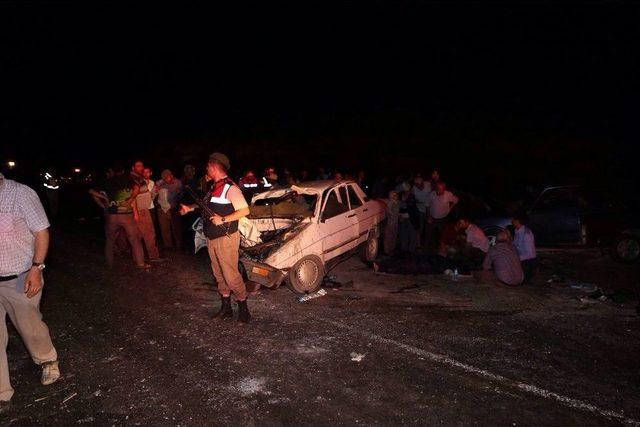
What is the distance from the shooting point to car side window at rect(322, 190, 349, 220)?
7.36 meters

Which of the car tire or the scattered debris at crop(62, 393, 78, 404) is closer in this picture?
the scattered debris at crop(62, 393, 78, 404)

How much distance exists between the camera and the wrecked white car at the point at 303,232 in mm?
6402

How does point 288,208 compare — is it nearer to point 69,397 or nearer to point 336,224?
point 336,224

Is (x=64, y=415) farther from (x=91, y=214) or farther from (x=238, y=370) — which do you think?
(x=91, y=214)

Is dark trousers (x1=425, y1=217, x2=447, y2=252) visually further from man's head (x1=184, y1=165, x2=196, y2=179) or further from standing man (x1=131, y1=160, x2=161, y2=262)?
standing man (x1=131, y1=160, x2=161, y2=262)

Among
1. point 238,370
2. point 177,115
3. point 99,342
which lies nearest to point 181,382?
point 238,370

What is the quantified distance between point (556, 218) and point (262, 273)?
6.49 metres

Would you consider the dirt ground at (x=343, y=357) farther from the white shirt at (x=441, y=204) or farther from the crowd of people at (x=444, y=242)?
the white shirt at (x=441, y=204)

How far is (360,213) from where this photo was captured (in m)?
8.39

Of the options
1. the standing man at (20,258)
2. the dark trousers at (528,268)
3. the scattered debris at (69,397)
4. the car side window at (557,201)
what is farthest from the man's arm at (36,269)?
the car side window at (557,201)

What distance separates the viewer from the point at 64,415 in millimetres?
3533

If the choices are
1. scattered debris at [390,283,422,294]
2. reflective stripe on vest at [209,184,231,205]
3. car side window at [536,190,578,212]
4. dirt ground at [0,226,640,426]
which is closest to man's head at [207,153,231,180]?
reflective stripe on vest at [209,184,231,205]

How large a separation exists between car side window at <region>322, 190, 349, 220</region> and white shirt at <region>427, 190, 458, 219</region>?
3.11 m

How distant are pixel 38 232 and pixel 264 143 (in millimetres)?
32175
